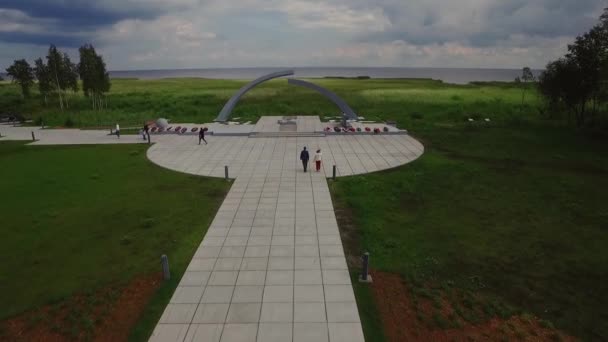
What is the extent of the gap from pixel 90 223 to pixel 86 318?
22.1 feet

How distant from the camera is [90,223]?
14.6 m

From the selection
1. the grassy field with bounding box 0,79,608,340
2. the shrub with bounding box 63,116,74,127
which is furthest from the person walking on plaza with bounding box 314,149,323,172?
the shrub with bounding box 63,116,74,127

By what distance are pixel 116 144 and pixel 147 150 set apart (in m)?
4.62

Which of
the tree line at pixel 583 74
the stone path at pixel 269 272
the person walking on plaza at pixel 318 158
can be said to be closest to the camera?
the stone path at pixel 269 272

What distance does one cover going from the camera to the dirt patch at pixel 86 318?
27.7 ft

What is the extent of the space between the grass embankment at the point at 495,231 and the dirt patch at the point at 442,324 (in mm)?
81

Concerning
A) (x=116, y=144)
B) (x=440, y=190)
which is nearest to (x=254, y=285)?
(x=440, y=190)

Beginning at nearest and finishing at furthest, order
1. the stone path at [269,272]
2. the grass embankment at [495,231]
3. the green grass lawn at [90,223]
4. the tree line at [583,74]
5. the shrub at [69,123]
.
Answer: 1. the stone path at [269,272]
2. the grass embankment at [495,231]
3. the green grass lawn at [90,223]
4. the tree line at [583,74]
5. the shrub at [69,123]

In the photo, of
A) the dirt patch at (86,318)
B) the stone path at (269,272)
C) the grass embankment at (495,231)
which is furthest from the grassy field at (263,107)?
the dirt patch at (86,318)

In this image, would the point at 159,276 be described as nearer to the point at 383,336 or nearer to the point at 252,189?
the point at 383,336

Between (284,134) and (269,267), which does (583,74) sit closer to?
(284,134)

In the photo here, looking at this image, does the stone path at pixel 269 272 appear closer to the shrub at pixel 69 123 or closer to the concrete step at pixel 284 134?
the concrete step at pixel 284 134

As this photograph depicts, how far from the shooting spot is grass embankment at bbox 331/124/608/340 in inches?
378

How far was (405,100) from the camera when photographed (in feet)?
194
